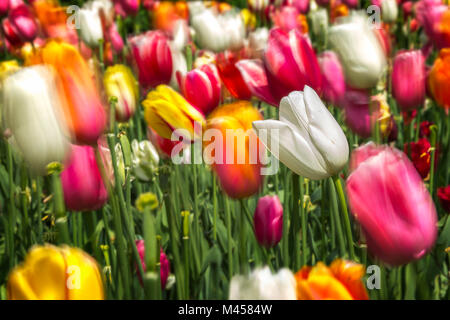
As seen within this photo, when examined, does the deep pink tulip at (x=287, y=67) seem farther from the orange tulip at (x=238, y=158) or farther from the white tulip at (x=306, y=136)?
the white tulip at (x=306, y=136)

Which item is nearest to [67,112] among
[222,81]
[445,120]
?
[222,81]

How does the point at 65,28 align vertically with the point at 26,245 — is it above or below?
above

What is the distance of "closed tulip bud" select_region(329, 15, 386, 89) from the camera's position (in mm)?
1108

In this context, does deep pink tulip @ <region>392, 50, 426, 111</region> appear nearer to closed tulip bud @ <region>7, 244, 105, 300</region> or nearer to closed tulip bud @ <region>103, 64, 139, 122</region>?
closed tulip bud @ <region>103, 64, 139, 122</region>

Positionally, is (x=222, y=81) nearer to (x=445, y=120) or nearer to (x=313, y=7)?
(x=445, y=120)

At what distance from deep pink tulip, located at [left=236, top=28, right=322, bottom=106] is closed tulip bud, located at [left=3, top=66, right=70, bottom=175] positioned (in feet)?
1.11

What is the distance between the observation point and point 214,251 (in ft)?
3.32

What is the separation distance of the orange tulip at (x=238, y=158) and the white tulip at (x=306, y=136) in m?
0.12

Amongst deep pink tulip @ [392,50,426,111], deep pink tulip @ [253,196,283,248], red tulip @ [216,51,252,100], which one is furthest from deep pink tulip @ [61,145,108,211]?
deep pink tulip @ [392,50,426,111]

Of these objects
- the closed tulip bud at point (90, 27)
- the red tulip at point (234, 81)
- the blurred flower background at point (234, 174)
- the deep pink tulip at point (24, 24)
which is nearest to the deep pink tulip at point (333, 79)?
the blurred flower background at point (234, 174)

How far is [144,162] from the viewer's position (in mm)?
1189

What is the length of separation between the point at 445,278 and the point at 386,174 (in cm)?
57

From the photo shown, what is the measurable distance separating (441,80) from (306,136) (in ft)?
2.53

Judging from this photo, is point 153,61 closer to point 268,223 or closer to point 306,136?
point 268,223
